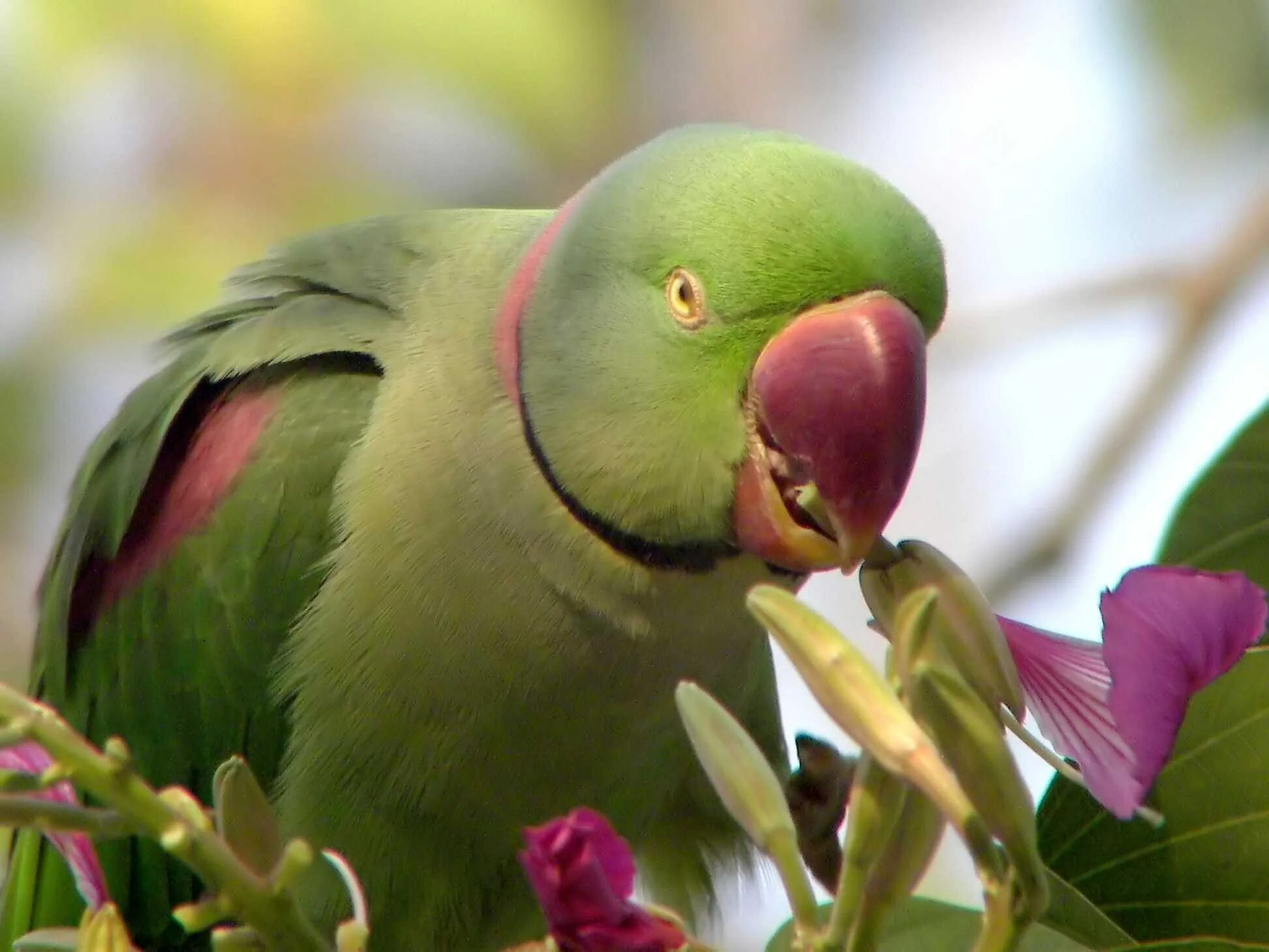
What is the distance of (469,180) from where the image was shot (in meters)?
4.32

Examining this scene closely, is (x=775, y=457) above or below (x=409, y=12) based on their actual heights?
below

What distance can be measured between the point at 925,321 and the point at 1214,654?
594mm

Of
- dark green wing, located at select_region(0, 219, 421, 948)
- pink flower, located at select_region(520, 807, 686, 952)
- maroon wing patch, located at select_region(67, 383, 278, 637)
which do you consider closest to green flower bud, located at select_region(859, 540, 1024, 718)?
pink flower, located at select_region(520, 807, 686, 952)

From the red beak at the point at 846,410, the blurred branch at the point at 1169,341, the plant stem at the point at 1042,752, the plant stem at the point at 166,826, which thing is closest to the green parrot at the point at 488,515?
the red beak at the point at 846,410

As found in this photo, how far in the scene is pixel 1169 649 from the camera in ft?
2.64

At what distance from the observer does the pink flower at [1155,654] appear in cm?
80

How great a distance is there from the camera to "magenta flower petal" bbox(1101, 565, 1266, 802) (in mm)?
796

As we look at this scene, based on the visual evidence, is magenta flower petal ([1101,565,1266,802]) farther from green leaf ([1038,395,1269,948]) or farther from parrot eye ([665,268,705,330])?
parrot eye ([665,268,705,330])

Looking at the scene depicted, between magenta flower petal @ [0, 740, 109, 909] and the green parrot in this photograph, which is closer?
magenta flower petal @ [0, 740, 109, 909]

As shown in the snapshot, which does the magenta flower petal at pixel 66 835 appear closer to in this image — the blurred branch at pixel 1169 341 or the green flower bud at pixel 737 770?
the green flower bud at pixel 737 770

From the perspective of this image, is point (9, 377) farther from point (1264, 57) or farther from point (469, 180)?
point (1264, 57)

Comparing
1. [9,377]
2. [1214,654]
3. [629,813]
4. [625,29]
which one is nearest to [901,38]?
[625,29]

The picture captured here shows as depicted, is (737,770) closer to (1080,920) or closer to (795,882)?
(795,882)

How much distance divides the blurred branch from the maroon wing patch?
1.84 m
